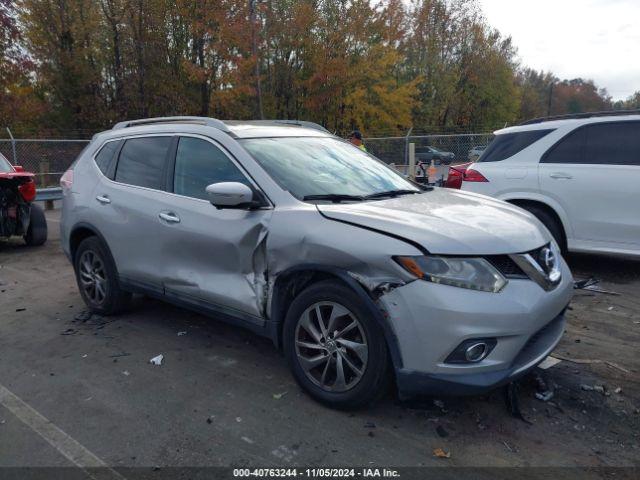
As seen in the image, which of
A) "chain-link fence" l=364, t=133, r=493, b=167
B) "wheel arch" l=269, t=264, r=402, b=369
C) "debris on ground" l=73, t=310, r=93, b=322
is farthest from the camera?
"chain-link fence" l=364, t=133, r=493, b=167

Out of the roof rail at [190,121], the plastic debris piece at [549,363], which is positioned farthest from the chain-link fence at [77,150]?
the plastic debris piece at [549,363]

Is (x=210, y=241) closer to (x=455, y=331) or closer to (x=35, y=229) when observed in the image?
(x=455, y=331)

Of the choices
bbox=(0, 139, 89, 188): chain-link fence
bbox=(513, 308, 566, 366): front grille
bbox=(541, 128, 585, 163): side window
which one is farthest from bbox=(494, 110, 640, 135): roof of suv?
bbox=(0, 139, 89, 188): chain-link fence

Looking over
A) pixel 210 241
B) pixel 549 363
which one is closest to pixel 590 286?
pixel 549 363

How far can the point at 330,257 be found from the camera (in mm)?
2992

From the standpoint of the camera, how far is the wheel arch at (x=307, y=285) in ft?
9.19

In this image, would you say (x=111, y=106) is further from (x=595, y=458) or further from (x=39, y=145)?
(x=595, y=458)

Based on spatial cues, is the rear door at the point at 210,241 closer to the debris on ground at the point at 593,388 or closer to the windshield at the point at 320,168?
the windshield at the point at 320,168

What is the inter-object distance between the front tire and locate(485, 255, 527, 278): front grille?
2.42 ft

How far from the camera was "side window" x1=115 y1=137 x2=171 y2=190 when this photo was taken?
4309 mm

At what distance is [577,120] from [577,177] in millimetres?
781

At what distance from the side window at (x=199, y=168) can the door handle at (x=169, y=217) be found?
19cm

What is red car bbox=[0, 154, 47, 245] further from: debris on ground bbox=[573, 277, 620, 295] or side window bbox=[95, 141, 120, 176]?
debris on ground bbox=[573, 277, 620, 295]

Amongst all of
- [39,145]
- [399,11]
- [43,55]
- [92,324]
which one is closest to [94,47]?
[43,55]
